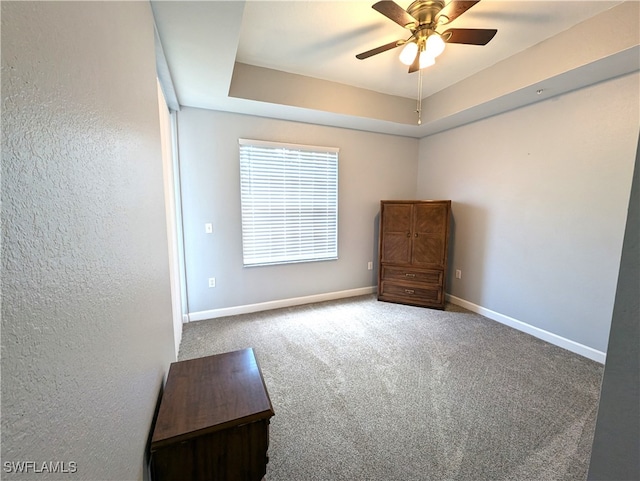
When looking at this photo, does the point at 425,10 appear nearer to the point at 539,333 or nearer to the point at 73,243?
the point at 73,243

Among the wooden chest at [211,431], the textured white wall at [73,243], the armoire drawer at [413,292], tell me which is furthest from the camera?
the armoire drawer at [413,292]

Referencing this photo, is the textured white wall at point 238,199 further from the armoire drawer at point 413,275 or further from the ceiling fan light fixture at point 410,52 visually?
the ceiling fan light fixture at point 410,52

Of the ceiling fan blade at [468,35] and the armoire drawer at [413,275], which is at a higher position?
the ceiling fan blade at [468,35]

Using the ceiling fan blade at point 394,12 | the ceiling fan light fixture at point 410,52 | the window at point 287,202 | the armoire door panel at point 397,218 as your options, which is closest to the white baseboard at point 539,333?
the armoire door panel at point 397,218

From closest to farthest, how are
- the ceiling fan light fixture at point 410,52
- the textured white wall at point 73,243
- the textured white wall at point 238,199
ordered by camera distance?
the textured white wall at point 73,243
the ceiling fan light fixture at point 410,52
the textured white wall at point 238,199

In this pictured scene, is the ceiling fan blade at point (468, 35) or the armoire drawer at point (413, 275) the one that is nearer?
the ceiling fan blade at point (468, 35)

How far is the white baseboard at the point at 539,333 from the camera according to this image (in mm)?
2301

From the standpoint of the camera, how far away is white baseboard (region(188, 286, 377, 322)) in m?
3.05

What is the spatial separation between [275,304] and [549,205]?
322 cm

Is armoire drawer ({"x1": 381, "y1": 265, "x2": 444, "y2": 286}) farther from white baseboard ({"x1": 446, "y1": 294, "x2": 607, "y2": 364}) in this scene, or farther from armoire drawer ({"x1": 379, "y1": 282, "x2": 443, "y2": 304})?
white baseboard ({"x1": 446, "y1": 294, "x2": 607, "y2": 364})

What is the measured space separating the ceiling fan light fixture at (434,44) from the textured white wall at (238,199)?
1.76 meters

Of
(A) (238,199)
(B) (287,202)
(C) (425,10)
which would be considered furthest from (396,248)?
(C) (425,10)

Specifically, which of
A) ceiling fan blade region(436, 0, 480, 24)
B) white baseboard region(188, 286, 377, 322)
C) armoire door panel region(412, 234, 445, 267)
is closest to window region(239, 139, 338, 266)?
white baseboard region(188, 286, 377, 322)

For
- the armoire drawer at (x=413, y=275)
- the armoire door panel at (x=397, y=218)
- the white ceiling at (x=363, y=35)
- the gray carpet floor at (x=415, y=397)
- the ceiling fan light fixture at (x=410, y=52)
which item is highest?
the white ceiling at (x=363, y=35)
